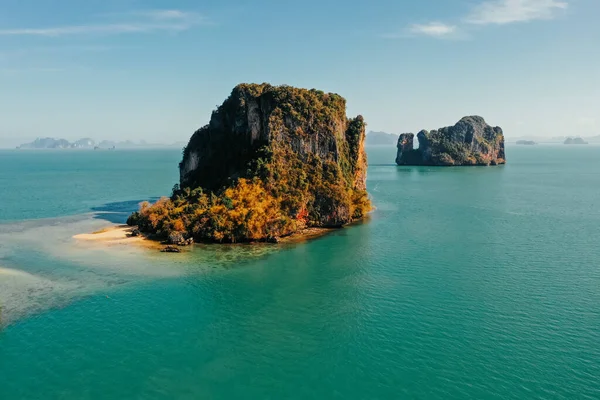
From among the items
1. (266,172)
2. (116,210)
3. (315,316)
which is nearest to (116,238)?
(266,172)

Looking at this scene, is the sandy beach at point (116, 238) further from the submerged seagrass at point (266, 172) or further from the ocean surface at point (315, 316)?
the submerged seagrass at point (266, 172)

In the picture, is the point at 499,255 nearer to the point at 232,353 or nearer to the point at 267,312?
the point at 267,312

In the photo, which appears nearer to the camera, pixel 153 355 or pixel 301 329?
pixel 153 355

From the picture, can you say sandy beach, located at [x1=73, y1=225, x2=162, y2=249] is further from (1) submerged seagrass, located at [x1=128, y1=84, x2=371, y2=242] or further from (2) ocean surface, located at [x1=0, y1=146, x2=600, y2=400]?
(1) submerged seagrass, located at [x1=128, y1=84, x2=371, y2=242]

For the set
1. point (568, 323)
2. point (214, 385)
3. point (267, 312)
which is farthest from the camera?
point (267, 312)

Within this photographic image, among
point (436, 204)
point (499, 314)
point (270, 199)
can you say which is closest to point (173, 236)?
point (270, 199)

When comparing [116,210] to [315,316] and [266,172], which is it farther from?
[315,316]

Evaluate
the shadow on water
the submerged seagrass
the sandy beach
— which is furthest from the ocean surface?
the shadow on water
